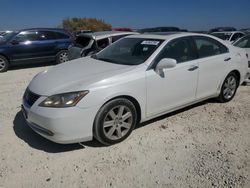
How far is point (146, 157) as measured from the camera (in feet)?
11.0

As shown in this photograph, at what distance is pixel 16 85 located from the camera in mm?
7148

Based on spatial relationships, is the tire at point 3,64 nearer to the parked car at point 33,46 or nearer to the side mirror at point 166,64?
the parked car at point 33,46

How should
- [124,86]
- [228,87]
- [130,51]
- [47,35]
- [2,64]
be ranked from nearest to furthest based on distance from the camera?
[124,86]
[130,51]
[228,87]
[2,64]
[47,35]

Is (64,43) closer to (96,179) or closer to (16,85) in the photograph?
(16,85)

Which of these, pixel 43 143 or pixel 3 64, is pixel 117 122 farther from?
pixel 3 64

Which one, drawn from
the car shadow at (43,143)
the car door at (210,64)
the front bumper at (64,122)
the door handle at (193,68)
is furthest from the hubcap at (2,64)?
the door handle at (193,68)

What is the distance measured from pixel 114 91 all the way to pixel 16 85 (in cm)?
470

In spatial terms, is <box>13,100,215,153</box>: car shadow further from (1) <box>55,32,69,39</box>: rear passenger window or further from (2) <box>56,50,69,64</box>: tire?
(1) <box>55,32,69,39</box>: rear passenger window

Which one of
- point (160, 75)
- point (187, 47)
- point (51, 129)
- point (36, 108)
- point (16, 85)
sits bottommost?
point (16, 85)

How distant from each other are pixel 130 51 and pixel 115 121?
136 cm

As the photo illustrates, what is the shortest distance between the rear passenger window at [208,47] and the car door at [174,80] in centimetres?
17

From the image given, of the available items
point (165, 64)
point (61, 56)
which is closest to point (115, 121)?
point (165, 64)

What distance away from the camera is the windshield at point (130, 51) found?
4.01m

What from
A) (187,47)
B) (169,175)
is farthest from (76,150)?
(187,47)
